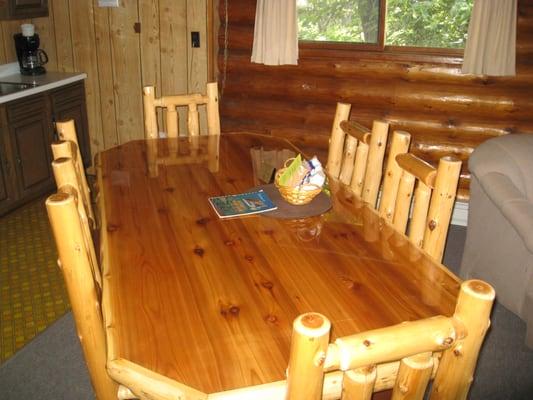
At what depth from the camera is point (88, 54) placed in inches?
160

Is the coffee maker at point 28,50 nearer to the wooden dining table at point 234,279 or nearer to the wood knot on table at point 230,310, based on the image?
the wooden dining table at point 234,279

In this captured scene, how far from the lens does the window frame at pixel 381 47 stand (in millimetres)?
3422

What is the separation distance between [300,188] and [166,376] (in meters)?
0.91

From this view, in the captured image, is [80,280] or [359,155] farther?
[359,155]

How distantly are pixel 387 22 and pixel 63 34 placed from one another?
2.65 m

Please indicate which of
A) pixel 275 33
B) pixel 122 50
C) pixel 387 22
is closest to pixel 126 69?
pixel 122 50

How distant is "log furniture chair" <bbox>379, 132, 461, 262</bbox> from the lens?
1481mm

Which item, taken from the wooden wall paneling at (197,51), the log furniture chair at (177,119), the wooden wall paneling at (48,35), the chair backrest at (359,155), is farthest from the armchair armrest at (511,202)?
the wooden wall paneling at (48,35)

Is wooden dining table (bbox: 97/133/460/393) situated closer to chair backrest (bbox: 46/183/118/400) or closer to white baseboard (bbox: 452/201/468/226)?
chair backrest (bbox: 46/183/118/400)

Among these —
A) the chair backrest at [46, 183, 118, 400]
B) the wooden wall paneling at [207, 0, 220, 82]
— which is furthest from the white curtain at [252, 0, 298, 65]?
the chair backrest at [46, 183, 118, 400]

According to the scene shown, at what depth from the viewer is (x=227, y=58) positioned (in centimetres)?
383

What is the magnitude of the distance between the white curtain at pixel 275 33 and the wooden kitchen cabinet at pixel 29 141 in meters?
1.57

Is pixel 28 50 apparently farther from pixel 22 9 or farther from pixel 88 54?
pixel 88 54

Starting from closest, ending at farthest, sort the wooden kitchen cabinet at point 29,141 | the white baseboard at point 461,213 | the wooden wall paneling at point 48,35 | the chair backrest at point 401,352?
1. the chair backrest at point 401,352
2. the wooden kitchen cabinet at point 29,141
3. the white baseboard at point 461,213
4. the wooden wall paneling at point 48,35
